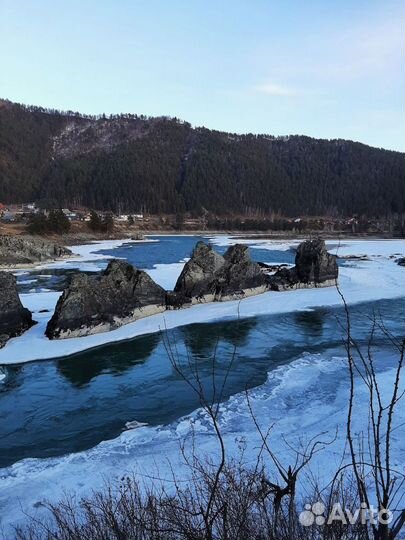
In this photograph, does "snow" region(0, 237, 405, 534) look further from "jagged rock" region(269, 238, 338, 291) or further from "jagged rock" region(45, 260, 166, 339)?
"jagged rock" region(269, 238, 338, 291)

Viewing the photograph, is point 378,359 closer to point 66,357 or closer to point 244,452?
point 244,452

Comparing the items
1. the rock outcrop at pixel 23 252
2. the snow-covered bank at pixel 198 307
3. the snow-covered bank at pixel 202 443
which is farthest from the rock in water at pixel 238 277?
the rock outcrop at pixel 23 252

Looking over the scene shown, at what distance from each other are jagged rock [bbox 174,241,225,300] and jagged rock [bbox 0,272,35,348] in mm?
7879

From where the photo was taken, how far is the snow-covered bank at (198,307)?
15867mm

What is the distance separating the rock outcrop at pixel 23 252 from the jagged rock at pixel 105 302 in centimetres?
2524

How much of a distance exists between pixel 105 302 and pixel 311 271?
15.1 m

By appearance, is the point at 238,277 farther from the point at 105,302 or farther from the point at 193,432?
the point at 193,432

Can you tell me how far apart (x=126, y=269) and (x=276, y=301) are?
8403 millimetres

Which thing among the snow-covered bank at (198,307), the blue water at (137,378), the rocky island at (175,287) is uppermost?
the rocky island at (175,287)

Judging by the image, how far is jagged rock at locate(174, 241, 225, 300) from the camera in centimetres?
2367

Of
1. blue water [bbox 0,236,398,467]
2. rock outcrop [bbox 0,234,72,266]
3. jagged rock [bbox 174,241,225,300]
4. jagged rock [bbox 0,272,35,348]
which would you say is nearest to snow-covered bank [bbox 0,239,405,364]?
jagged rock [bbox 0,272,35,348]

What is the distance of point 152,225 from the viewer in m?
129

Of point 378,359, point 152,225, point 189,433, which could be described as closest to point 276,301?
point 378,359

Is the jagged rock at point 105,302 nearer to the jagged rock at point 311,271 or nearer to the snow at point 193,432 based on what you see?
the snow at point 193,432
